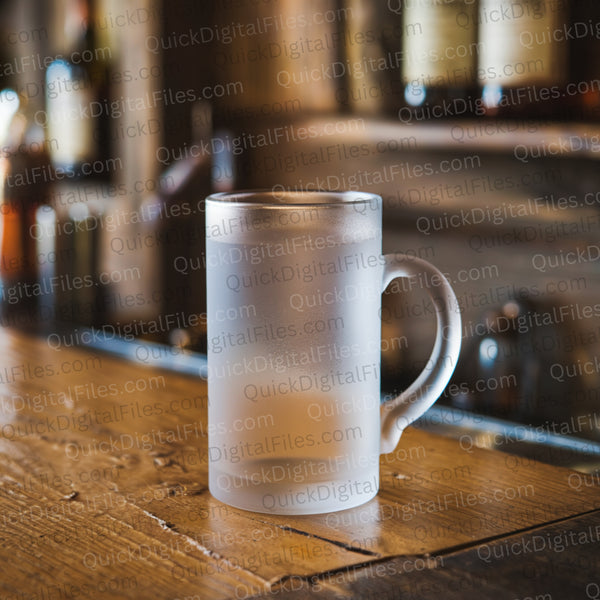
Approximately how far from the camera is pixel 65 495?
0.62m

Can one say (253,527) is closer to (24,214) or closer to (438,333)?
(438,333)

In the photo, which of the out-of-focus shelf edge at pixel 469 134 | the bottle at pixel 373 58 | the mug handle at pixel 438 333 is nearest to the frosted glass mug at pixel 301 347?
the mug handle at pixel 438 333

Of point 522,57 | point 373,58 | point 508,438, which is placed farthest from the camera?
point 373,58

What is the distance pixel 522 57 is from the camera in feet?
3.09

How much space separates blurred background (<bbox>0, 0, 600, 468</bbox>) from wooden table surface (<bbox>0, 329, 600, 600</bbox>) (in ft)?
0.49

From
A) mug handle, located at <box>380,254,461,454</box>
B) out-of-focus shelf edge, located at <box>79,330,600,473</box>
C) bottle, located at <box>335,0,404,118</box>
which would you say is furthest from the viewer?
bottle, located at <box>335,0,404,118</box>

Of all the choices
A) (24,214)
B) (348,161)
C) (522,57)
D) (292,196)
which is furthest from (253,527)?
(24,214)

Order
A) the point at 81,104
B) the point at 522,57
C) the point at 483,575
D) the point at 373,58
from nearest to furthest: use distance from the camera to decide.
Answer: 1. the point at 483,575
2. the point at 522,57
3. the point at 373,58
4. the point at 81,104

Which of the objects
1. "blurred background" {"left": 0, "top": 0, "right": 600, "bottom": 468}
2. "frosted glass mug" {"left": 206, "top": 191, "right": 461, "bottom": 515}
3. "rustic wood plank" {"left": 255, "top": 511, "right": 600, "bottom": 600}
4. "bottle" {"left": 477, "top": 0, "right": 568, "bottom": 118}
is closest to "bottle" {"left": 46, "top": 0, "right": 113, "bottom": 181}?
"blurred background" {"left": 0, "top": 0, "right": 600, "bottom": 468}

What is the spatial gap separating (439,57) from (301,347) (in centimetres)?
56

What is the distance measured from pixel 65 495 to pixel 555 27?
0.63 m

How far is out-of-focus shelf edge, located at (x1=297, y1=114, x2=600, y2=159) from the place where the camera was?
900 mm

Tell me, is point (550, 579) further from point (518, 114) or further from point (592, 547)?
point (518, 114)

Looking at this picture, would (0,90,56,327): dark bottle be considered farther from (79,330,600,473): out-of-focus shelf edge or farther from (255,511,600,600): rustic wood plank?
(255,511,600,600): rustic wood plank
